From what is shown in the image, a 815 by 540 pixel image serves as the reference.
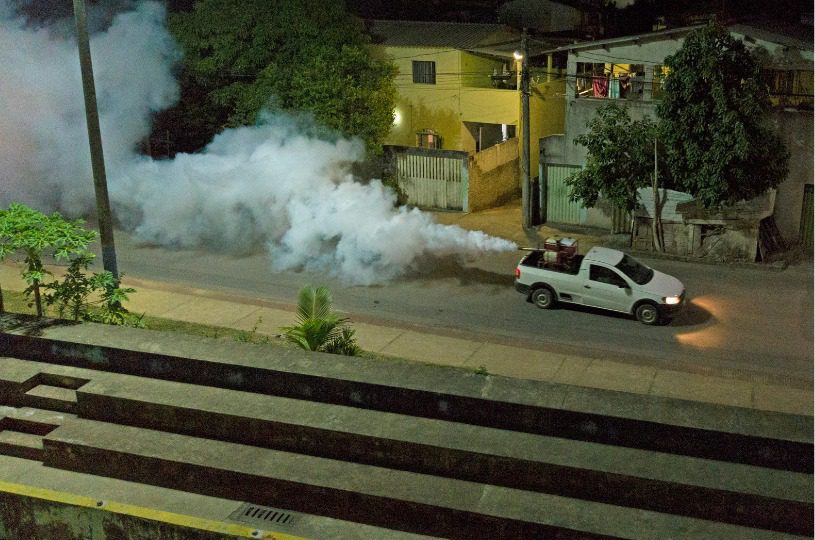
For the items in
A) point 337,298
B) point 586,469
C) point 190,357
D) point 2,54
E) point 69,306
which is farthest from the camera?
point 2,54

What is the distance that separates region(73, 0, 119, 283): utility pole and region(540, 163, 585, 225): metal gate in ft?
44.2

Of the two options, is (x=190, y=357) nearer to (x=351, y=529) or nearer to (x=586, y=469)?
(x=351, y=529)

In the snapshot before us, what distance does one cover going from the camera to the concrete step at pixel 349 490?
788cm

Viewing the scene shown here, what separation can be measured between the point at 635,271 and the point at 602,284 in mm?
787

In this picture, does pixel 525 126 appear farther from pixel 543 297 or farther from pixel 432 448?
pixel 432 448

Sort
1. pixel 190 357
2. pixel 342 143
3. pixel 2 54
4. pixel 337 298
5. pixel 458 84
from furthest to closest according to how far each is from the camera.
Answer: pixel 458 84 < pixel 342 143 < pixel 2 54 < pixel 337 298 < pixel 190 357

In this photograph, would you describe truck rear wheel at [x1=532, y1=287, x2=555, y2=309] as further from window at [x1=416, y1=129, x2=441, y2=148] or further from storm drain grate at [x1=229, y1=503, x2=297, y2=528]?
window at [x1=416, y1=129, x2=441, y2=148]

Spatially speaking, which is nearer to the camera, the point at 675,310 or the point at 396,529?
the point at 396,529

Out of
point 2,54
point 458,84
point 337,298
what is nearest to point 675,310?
point 337,298

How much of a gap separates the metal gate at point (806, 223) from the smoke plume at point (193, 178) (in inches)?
→ 284

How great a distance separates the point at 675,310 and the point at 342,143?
11.8 m

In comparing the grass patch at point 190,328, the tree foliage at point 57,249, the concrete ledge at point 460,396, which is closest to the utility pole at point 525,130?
the grass patch at point 190,328

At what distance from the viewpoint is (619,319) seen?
17.2 meters

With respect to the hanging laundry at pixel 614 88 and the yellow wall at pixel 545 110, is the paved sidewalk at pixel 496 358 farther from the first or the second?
the yellow wall at pixel 545 110
